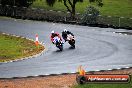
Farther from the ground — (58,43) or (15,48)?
(58,43)

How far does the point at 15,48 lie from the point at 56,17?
15002mm

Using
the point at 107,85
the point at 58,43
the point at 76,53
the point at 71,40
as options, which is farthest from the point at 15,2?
the point at 107,85

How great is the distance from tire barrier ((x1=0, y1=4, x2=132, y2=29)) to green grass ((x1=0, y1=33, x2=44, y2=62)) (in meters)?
10.0

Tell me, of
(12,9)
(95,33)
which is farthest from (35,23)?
(95,33)

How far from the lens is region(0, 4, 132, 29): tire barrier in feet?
148

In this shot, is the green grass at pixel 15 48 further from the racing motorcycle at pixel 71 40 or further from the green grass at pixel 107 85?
the green grass at pixel 107 85

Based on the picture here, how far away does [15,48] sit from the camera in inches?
1321

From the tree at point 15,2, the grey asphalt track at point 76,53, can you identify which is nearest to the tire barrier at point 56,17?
the grey asphalt track at point 76,53

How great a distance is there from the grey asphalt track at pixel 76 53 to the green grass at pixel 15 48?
1200 millimetres

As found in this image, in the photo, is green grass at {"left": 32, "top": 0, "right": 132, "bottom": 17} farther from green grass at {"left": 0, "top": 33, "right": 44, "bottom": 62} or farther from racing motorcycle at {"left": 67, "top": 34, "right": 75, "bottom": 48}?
racing motorcycle at {"left": 67, "top": 34, "right": 75, "bottom": 48}

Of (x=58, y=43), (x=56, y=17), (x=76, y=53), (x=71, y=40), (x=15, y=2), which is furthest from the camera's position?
(x=15, y=2)

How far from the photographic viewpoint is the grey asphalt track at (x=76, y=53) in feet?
87.8

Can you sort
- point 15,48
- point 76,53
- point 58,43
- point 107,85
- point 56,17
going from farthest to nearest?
1. point 56,17
2. point 15,48
3. point 58,43
4. point 76,53
5. point 107,85

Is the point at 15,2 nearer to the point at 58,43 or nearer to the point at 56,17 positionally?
the point at 56,17
